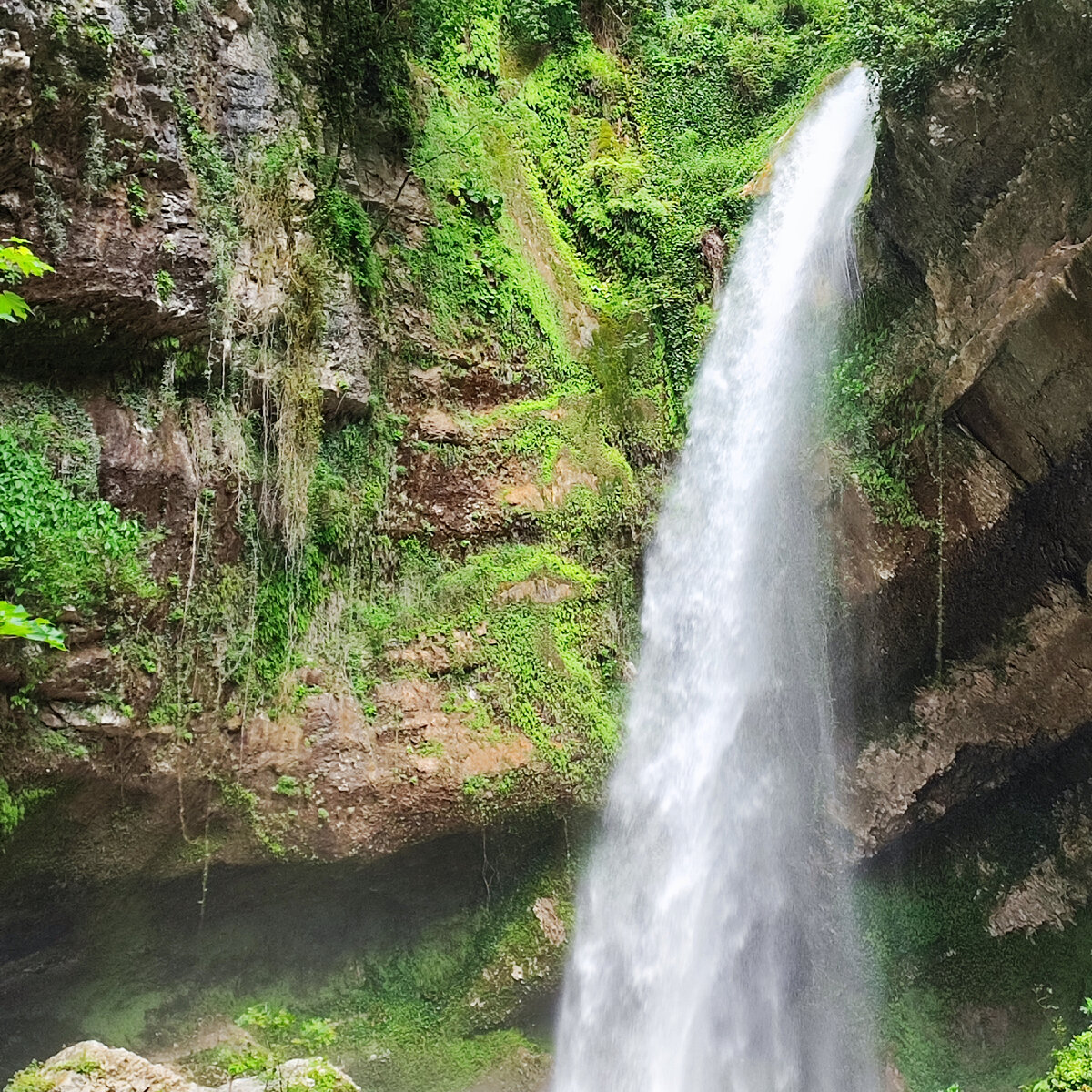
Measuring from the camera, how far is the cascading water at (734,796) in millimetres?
6738

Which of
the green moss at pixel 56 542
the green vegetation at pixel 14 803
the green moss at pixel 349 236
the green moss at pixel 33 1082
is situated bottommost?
the green moss at pixel 33 1082

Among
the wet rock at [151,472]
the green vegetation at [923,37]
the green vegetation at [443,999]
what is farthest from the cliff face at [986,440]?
the wet rock at [151,472]

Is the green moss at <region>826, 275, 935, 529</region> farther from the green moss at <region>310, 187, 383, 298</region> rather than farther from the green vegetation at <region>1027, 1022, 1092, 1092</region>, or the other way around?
the green moss at <region>310, 187, 383, 298</region>

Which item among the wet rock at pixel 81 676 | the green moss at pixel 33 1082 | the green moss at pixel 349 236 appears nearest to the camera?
the green moss at pixel 33 1082

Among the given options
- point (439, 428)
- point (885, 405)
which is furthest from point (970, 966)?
point (439, 428)

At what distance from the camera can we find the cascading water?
6738mm

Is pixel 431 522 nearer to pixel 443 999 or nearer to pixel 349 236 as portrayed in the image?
pixel 349 236

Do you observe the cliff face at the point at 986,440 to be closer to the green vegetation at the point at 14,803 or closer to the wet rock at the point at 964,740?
the wet rock at the point at 964,740

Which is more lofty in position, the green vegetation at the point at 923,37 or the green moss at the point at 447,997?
the green vegetation at the point at 923,37

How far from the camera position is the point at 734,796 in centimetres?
730

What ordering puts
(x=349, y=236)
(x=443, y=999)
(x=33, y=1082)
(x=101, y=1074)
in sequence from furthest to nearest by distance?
(x=349, y=236) → (x=443, y=999) → (x=101, y=1074) → (x=33, y=1082)

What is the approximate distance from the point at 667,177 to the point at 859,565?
5871 millimetres


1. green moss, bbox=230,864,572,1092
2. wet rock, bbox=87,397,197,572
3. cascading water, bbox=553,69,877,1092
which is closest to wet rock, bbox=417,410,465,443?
wet rock, bbox=87,397,197,572

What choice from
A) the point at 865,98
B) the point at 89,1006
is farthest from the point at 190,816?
the point at 865,98
